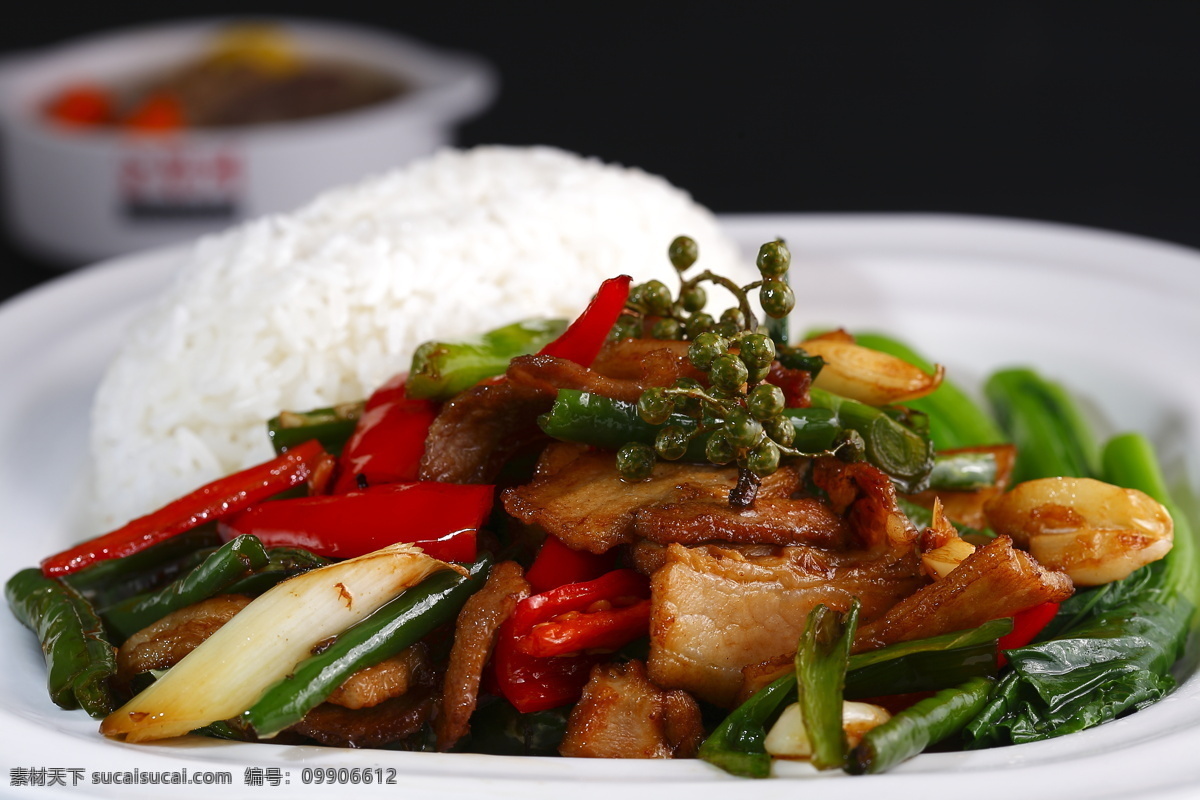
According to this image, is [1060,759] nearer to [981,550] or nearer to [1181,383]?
[981,550]

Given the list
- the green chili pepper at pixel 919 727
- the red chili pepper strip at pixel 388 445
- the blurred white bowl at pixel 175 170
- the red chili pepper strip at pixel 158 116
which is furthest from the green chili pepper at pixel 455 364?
the red chili pepper strip at pixel 158 116

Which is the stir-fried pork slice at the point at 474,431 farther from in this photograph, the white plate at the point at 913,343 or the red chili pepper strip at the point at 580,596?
the white plate at the point at 913,343

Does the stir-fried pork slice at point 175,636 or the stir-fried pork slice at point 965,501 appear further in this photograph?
the stir-fried pork slice at point 965,501

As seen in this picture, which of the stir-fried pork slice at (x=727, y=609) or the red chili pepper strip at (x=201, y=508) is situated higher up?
the stir-fried pork slice at (x=727, y=609)

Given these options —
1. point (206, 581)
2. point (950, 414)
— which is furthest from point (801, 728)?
point (950, 414)

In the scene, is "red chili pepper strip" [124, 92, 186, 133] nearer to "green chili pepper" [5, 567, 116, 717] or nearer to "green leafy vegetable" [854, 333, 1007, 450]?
"green chili pepper" [5, 567, 116, 717]

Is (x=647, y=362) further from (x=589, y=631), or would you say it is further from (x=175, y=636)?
(x=175, y=636)
